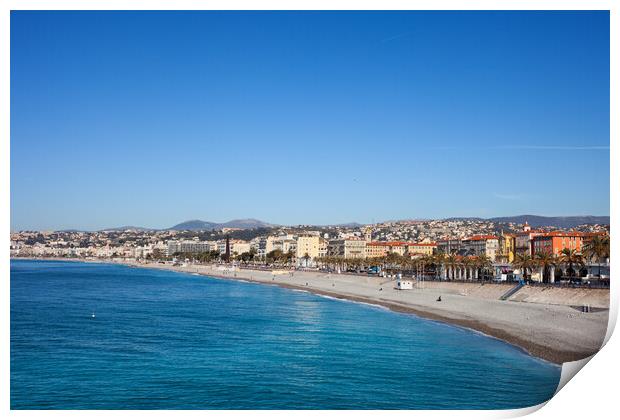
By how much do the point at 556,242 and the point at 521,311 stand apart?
24.2 feet

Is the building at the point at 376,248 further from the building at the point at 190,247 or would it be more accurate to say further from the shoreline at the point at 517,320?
the shoreline at the point at 517,320

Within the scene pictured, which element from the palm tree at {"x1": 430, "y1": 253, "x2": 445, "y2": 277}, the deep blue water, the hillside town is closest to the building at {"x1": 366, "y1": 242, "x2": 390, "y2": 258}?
the hillside town

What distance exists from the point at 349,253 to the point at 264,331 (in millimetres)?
53065

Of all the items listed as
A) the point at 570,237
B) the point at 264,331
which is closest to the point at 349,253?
the point at 570,237

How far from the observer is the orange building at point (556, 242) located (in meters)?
21.0

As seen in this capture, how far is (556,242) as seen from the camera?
2386 cm

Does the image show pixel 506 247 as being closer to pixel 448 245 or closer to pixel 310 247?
pixel 448 245

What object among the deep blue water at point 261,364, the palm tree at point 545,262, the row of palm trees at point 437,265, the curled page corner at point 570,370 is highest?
the palm tree at point 545,262

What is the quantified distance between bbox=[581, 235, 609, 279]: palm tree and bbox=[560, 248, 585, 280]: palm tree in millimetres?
1677

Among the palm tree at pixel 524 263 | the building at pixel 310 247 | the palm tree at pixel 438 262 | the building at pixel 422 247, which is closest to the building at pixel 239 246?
the building at pixel 310 247

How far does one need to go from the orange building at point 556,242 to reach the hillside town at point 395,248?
4 cm

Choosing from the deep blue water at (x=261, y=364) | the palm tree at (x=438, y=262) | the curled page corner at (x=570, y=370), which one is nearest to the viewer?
the deep blue water at (x=261, y=364)
